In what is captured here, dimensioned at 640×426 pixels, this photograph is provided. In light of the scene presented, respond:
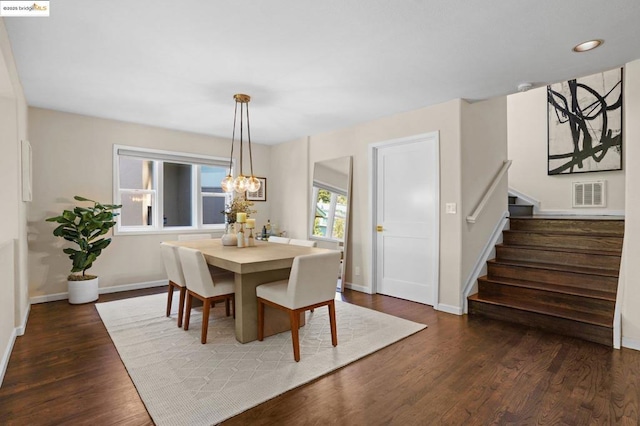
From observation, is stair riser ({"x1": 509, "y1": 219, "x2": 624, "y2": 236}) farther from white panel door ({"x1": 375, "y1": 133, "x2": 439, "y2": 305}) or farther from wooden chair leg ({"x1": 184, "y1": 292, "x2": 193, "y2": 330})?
wooden chair leg ({"x1": 184, "y1": 292, "x2": 193, "y2": 330})

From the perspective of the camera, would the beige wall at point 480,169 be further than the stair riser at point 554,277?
Yes

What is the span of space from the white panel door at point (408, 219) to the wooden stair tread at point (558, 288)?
677mm

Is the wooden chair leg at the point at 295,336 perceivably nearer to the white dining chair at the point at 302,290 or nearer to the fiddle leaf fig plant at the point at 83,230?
the white dining chair at the point at 302,290

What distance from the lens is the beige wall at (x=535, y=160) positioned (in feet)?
17.0

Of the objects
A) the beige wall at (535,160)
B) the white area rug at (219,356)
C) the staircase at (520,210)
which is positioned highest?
the beige wall at (535,160)

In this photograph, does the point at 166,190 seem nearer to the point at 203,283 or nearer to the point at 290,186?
the point at 290,186

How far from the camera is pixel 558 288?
133 inches

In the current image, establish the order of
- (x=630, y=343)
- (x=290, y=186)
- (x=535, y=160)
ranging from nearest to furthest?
(x=630, y=343) < (x=535, y=160) < (x=290, y=186)

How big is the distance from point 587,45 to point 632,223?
1.48 m

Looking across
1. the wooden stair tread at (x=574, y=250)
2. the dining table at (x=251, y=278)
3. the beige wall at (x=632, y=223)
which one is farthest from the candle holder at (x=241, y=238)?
the beige wall at (x=632, y=223)

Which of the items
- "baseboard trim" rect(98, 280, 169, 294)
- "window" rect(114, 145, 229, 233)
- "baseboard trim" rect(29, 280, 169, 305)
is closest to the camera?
"baseboard trim" rect(29, 280, 169, 305)

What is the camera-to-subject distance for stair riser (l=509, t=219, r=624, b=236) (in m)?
3.70

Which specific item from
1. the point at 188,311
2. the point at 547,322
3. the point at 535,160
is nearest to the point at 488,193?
the point at 547,322

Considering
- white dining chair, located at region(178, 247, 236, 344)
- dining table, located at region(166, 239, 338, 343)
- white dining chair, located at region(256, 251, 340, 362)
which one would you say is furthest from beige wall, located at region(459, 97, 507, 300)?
white dining chair, located at region(178, 247, 236, 344)
